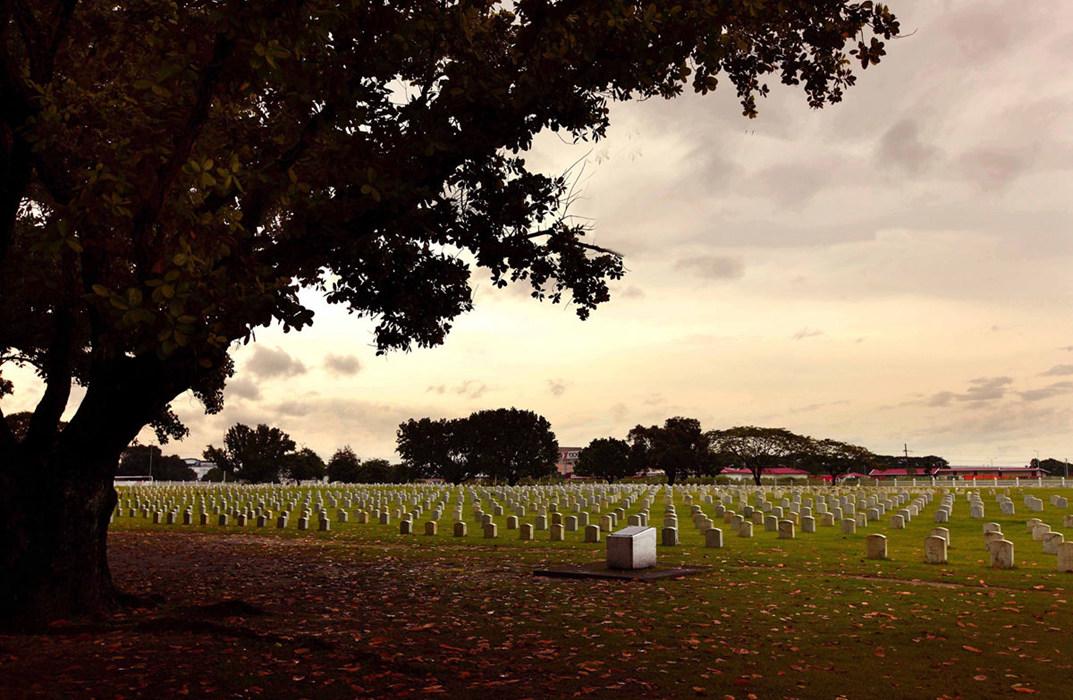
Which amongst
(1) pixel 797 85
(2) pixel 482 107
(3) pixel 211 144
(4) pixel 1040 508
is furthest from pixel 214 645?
(4) pixel 1040 508

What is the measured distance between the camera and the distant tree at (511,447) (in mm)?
87250

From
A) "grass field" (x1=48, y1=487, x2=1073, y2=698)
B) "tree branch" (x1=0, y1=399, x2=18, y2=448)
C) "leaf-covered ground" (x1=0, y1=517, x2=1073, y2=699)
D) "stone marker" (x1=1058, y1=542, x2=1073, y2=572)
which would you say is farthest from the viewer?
"stone marker" (x1=1058, y1=542, x2=1073, y2=572)

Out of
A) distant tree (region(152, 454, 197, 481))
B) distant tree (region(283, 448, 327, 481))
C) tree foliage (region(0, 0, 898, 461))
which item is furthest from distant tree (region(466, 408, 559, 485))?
tree foliage (region(0, 0, 898, 461))

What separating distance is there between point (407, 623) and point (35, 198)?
35.2 ft

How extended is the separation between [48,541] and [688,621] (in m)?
8.22

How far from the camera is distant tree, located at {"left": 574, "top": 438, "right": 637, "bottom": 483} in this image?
3625 inches

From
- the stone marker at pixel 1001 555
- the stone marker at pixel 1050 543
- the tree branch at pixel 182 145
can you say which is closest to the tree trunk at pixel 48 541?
the tree branch at pixel 182 145

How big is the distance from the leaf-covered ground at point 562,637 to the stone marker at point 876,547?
236 centimetres

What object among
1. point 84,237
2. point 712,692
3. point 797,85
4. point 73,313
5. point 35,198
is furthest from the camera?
point 35,198

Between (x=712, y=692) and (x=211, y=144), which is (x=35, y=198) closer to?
(x=211, y=144)

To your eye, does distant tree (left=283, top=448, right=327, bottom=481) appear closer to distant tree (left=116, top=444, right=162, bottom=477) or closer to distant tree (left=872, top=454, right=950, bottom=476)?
distant tree (left=116, top=444, right=162, bottom=477)

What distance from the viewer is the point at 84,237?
1037 cm

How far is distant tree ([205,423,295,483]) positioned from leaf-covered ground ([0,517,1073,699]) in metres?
80.8

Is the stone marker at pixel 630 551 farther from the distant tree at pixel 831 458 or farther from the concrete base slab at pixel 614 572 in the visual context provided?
the distant tree at pixel 831 458
